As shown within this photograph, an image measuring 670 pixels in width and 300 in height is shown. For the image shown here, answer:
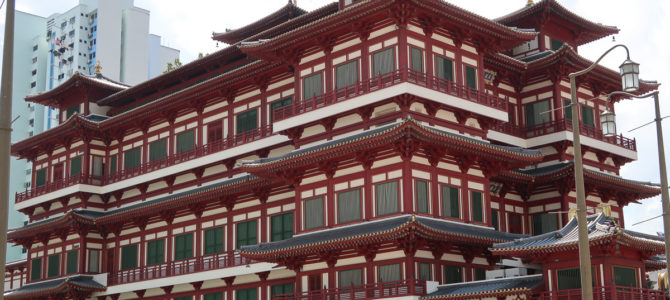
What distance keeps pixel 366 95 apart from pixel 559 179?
1203 centimetres

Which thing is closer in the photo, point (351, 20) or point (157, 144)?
point (351, 20)

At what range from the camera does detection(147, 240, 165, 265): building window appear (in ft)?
170

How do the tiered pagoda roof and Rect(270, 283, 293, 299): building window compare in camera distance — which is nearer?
the tiered pagoda roof

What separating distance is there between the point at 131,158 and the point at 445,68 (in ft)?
82.1

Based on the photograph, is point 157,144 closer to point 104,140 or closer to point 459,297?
point 104,140

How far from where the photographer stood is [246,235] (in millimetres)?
46750

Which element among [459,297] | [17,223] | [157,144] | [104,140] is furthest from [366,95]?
[17,223]

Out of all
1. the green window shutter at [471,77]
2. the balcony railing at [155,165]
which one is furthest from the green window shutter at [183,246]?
the green window shutter at [471,77]

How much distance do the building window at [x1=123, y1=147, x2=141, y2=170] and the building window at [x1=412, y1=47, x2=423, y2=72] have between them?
78.4ft

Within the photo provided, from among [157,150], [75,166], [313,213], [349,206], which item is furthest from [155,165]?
[349,206]

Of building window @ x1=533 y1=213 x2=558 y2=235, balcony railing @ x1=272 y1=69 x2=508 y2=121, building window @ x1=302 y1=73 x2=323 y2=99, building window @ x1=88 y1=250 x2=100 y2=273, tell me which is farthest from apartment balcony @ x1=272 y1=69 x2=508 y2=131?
building window @ x1=88 y1=250 x2=100 y2=273

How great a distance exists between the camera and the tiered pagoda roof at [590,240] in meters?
31.2

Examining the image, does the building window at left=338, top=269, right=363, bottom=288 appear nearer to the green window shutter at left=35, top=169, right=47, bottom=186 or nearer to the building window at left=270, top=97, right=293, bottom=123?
the building window at left=270, top=97, right=293, bottom=123

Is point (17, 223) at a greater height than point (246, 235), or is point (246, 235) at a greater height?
point (17, 223)
